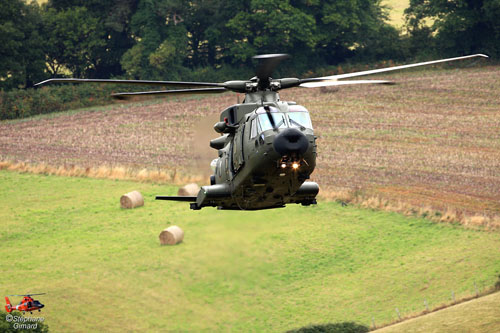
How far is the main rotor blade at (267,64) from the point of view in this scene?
21.3 m

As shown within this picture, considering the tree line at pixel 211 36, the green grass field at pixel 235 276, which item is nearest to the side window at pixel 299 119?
the green grass field at pixel 235 276

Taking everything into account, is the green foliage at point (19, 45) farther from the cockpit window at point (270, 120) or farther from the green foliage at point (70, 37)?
the cockpit window at point (270, 120)

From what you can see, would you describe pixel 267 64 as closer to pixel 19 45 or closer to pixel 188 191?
pixel 188 191

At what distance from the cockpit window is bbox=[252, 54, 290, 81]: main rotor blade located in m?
1.30

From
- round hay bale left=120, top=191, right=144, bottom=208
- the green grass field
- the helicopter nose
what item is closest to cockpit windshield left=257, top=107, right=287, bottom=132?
the helicopter nose

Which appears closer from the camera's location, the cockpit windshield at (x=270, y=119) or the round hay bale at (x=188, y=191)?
the cockpit windshield at (x=270, y=119)

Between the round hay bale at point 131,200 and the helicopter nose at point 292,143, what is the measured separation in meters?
29.0

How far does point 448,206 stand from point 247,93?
86.2 ft

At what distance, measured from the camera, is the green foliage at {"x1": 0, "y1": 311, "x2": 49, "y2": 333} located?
105 ft

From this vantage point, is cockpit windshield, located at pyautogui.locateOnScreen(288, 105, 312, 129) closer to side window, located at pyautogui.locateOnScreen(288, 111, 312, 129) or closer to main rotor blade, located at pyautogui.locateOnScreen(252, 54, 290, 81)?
side window, located at pyautogui.locateOnScreen(288, 111, 312, 129)

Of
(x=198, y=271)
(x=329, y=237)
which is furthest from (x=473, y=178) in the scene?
(x=198, y=271)

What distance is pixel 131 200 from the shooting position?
49812mm

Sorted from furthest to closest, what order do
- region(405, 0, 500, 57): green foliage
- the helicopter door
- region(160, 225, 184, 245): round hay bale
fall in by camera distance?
region(405, 0, 500, 57): green foliage
region(160, 225, 184, 245): round hay bale
the helicopter door

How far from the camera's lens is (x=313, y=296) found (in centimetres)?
4000
